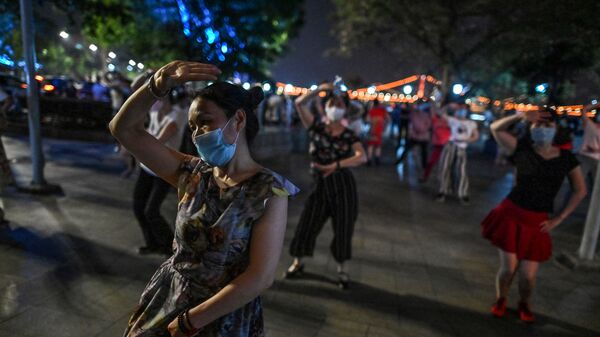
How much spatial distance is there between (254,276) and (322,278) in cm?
313

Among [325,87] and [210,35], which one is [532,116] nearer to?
[325,87]

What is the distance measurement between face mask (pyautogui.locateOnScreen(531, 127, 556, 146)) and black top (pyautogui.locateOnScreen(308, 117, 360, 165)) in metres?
1.60

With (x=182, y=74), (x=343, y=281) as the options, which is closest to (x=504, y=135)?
(x=343, y=281)

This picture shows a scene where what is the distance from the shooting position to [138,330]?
1933mm

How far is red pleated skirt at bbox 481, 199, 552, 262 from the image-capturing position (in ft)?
13.0

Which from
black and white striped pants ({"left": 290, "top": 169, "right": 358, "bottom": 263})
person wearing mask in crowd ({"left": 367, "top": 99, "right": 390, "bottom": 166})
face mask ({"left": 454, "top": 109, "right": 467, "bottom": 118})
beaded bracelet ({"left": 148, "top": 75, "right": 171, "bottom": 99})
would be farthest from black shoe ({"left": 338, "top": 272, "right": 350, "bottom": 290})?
person wearing mask in crowd ({"left": 367, "top": 99, "right": 390, "bottom": 166})

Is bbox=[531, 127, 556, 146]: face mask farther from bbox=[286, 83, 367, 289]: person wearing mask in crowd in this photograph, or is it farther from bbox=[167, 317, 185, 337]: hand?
bbox=[167, 317, 185, 337]: hand

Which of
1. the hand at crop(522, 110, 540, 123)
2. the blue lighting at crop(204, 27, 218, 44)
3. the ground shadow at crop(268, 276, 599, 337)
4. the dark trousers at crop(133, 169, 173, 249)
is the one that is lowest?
the ground shadow at crop(268, 276, 599, 337)

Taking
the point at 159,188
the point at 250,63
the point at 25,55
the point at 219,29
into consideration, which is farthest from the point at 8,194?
the point at 250,63

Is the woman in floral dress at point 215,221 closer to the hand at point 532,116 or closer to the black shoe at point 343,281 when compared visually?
the black shoe at point 343,281

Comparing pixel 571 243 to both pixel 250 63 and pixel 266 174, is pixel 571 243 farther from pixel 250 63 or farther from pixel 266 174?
pixel 250 63

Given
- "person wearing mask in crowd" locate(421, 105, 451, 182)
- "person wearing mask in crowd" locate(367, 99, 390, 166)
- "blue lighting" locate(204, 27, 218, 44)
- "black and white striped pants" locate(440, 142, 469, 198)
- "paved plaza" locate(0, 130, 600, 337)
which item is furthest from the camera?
"blue lighting" locate(204, 27, 218, 44)

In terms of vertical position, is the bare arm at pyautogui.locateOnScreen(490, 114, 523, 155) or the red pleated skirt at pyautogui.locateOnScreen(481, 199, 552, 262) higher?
the bare arm at pyautogui.locateOnScreen(490, 114, 523, 155)

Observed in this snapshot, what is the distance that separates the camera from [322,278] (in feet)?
15.6
